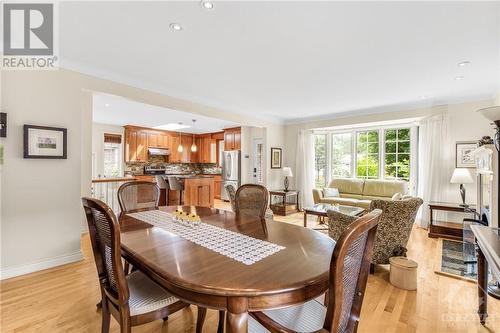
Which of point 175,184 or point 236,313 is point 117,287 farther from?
point 175,184

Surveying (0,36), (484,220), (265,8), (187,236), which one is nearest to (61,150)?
(0,36)

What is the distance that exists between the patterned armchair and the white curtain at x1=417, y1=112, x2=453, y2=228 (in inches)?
93.8

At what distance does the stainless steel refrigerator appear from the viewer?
23.2 feet

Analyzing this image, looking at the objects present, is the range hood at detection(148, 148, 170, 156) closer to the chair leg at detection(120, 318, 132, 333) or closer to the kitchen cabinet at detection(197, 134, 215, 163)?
the kitchen cabinet at detection(197, 134, 215, 163)

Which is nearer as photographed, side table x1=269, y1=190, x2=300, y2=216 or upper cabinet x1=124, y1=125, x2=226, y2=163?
side table x1=269, y1=190, x2=300, y2=216

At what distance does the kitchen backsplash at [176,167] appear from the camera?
23.8 ft

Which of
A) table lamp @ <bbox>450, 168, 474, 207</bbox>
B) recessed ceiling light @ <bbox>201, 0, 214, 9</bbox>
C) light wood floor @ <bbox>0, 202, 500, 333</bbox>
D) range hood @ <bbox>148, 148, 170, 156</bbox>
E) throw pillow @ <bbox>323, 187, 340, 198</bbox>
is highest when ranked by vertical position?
recessed ceiling light @ <bbox>201, 0, 214, 9</bbox>

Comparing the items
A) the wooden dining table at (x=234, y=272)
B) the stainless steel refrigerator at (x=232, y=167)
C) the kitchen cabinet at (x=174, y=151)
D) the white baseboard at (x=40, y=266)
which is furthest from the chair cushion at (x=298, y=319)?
the kitchen cabinet at (x=174, y=151)

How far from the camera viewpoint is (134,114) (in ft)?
17.8

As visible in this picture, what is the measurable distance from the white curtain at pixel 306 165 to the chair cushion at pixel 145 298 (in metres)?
5.14

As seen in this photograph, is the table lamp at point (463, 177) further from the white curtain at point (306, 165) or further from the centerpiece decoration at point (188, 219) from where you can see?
the centerpiece decoration at point (188, 219)

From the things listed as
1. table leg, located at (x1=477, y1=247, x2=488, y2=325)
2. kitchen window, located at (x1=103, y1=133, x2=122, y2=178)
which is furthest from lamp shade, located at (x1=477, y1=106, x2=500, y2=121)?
kitchen window, located at (x1=103, y1=133, x2=122, y2=178)

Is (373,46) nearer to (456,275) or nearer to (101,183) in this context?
(456,275)

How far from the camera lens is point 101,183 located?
438cm
